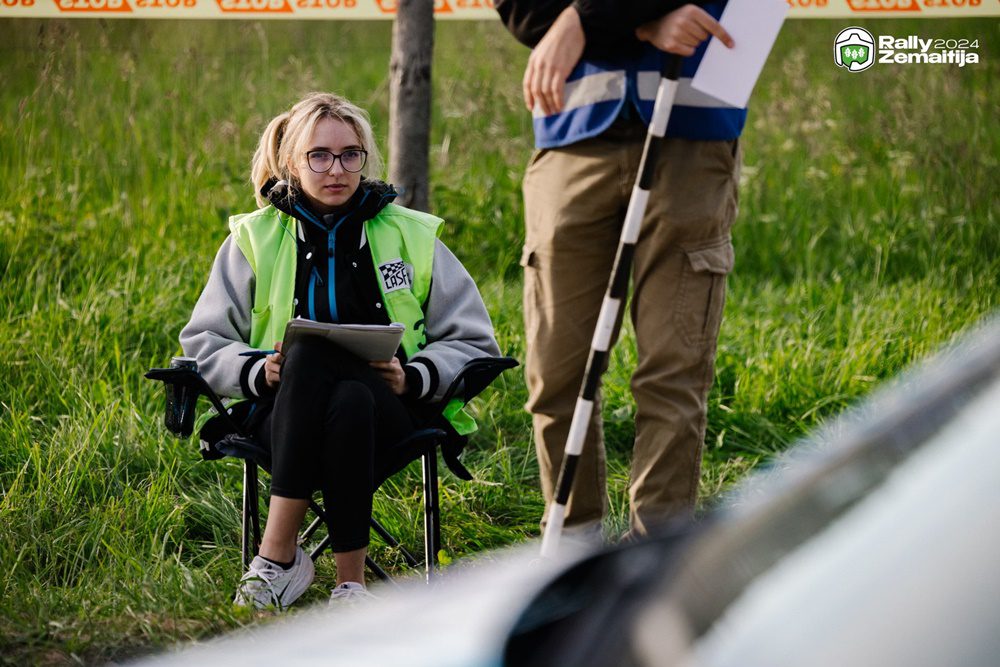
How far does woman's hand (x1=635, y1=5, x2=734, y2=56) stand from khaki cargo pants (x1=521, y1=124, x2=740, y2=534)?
29cm

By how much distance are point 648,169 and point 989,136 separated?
503 cm

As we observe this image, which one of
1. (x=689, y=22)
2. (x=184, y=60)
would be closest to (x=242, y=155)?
(x=184, y=60)

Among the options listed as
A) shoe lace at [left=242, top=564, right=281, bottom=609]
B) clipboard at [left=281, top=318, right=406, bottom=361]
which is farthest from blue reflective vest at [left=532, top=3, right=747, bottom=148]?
shoe lace at [left=242, top=564, right=281, bottom=609]

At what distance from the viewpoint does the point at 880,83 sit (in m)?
7.59

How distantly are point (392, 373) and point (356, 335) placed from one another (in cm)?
18

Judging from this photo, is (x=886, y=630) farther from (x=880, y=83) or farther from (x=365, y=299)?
(x=880, y=83)

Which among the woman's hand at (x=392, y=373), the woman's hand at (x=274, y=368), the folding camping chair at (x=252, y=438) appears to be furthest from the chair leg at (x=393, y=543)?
the woman's hand at (x=274, y=368)

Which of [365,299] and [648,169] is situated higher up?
[648,169]

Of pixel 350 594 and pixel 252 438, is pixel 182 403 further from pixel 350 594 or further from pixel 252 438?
pixel 350 594

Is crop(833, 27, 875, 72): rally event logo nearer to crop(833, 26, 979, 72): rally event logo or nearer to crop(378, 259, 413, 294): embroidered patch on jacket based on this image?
crop(833, 26, 979, 72): rally event logo

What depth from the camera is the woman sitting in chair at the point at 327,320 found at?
314 centimetres

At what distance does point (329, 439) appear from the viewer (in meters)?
3.13

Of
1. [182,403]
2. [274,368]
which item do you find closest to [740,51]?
[274,368]

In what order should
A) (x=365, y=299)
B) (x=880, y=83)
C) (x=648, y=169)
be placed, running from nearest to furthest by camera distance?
(x=648, y=169) → (x=365, y=299) → (x=880, y=83)
